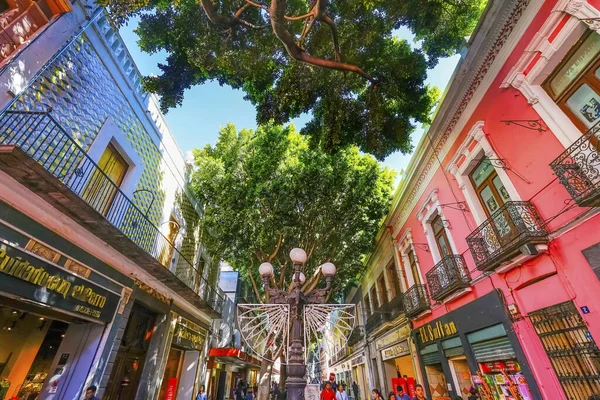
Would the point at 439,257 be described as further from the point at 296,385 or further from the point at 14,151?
the point at 14,151

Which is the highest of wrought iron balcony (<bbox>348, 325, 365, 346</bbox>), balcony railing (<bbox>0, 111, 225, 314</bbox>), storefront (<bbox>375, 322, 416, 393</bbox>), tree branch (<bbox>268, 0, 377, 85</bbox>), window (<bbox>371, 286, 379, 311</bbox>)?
tree branch (<bbox>268, 0, 377, 85</bbox>)

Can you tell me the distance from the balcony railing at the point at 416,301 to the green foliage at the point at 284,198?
10.0ft

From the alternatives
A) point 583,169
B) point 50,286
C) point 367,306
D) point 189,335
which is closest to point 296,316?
point 50,286

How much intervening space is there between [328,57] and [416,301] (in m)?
8.73

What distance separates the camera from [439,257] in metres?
8.77

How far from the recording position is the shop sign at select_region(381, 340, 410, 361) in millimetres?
10968

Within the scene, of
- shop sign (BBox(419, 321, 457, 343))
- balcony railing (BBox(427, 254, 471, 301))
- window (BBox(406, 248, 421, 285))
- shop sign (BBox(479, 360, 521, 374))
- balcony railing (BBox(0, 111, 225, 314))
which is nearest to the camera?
balcony railing (BBox(0, 111, 225, 314))

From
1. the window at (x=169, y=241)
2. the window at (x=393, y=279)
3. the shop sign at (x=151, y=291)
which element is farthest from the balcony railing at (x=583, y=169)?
the shop sign at (x=151, y=291)

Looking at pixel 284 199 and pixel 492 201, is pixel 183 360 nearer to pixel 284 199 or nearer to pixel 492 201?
pixel 284 199

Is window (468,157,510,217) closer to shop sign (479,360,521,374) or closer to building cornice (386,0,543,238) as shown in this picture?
building cornice (386,0,543,238)

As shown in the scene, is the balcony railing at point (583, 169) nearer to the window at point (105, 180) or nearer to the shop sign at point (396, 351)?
the window at point (105, 180)

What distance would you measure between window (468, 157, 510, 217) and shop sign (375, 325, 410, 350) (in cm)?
654

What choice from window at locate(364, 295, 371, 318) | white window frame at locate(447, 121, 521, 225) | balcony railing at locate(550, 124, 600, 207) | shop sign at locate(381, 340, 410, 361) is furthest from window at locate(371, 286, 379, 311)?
balcony railing at locate(550, 124, 600, 207)

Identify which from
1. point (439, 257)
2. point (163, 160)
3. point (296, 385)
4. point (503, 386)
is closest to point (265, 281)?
point (296, 385)
